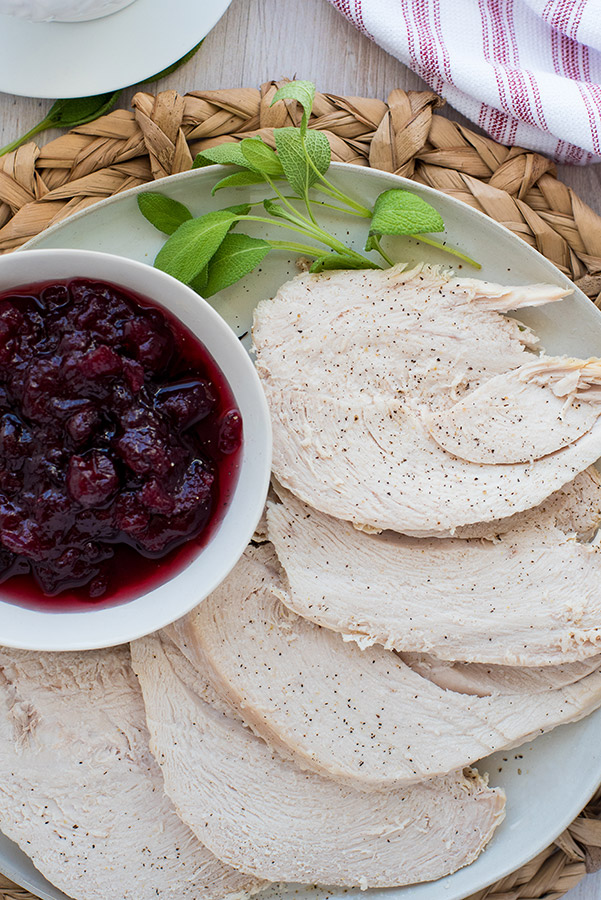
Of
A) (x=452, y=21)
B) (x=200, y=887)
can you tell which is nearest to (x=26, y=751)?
(x=200, y=887)

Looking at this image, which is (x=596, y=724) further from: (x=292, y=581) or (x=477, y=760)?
(x=292, y=581)

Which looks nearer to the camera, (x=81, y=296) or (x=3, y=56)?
(x=81, y=296)

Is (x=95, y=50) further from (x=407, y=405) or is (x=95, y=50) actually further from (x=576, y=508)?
(x=576, y=508)

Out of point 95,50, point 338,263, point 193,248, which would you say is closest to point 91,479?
point 193,248

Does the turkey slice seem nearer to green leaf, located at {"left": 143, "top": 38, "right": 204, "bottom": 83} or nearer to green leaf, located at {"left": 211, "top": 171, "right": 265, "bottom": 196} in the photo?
green leaf, located at {"left": 211, "top": 171, "right": 265, "bottom": 196}

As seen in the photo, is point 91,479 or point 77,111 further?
point 77,111

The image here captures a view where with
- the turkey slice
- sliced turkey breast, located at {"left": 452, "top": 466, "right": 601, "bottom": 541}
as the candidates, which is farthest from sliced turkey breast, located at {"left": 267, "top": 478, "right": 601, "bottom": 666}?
the turkey slice

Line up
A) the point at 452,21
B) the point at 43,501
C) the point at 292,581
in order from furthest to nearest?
the point at 452,21, the point at 292,581, the point at 43,501

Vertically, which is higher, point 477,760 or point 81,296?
point 81,296
